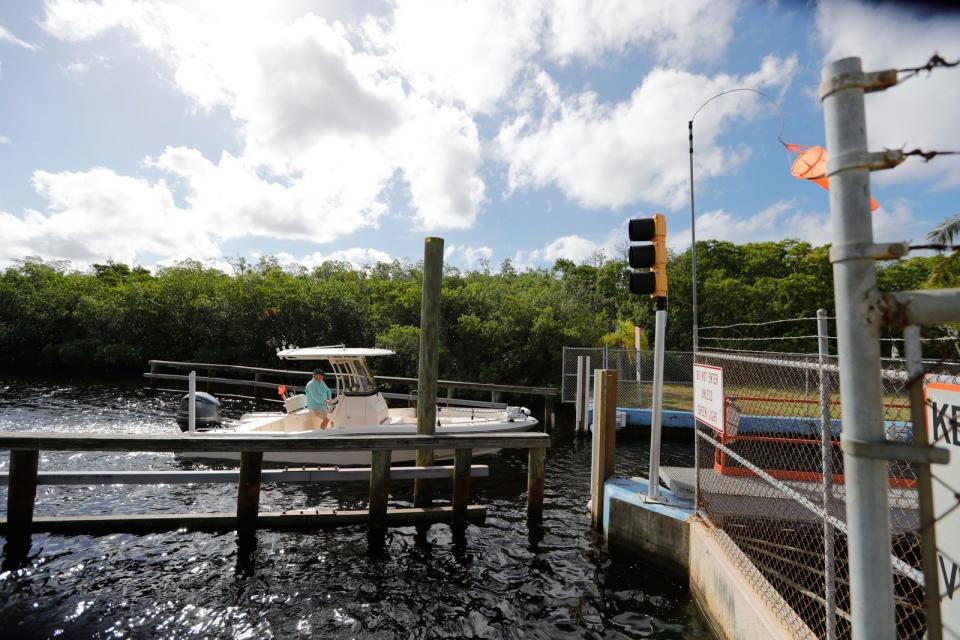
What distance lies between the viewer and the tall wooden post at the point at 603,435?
6.71 metres

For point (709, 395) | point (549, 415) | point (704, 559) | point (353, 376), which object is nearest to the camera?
point (704, 559)

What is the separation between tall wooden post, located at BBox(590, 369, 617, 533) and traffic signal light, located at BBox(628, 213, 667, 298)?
149cm

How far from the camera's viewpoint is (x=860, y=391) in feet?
5.02

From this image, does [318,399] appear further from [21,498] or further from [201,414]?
[21,498]

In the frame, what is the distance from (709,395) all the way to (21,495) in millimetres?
8095

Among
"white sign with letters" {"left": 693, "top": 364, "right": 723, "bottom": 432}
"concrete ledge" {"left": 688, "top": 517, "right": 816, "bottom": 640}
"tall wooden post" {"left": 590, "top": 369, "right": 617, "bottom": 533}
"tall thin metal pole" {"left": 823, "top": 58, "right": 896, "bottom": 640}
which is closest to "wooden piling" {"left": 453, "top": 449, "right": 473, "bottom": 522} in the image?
"tall wooden post" {"left": 590, "top": 369, "right": 617, "bottom": 533}

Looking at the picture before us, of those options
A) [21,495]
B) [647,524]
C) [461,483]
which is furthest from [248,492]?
[647,524]

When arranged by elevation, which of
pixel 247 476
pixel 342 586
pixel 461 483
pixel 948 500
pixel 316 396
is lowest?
pixel 342 586

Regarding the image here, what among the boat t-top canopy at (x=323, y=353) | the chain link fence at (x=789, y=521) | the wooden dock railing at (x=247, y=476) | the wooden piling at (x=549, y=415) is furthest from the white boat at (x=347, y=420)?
the chain link fence at (x=789, y=521)

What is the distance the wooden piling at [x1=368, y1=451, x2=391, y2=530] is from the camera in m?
6.80

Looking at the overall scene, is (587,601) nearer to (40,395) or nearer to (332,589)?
(332,589)

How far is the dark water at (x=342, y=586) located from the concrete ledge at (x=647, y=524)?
20cm

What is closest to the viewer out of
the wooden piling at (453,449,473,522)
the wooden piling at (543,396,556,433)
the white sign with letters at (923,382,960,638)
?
the white sign with letters at (923,382,960,638)

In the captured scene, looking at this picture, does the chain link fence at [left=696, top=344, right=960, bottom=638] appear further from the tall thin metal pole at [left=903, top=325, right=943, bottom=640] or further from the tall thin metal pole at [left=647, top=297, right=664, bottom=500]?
the tall thin metal pole at [left=903, top=325, right=943, bottom=640]
